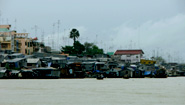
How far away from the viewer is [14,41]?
66.8m

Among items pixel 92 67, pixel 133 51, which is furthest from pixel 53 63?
pixel 133 51

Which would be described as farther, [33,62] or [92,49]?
[92,49]

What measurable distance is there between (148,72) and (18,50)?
105 feet

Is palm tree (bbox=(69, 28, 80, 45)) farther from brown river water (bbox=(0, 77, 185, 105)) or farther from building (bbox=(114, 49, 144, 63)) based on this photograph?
brown river water (bbox=(0, 77, 185, 105))

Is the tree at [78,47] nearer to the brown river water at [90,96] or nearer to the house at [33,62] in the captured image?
the house at [33,62]

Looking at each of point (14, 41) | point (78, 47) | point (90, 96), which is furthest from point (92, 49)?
point (90, 96)

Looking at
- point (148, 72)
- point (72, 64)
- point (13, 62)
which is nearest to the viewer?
point (13, 62)

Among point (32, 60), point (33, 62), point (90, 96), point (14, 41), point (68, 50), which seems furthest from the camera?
point (68, 50)

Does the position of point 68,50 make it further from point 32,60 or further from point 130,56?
point 32,60

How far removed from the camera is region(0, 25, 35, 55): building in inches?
2516

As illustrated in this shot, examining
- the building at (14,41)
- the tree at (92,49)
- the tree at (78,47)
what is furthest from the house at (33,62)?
the tree at (92,49)

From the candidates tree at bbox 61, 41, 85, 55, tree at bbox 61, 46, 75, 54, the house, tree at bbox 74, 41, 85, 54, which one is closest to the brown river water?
the house

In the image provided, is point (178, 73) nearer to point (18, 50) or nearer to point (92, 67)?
point (92, 67)

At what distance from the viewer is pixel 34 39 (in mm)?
74625
